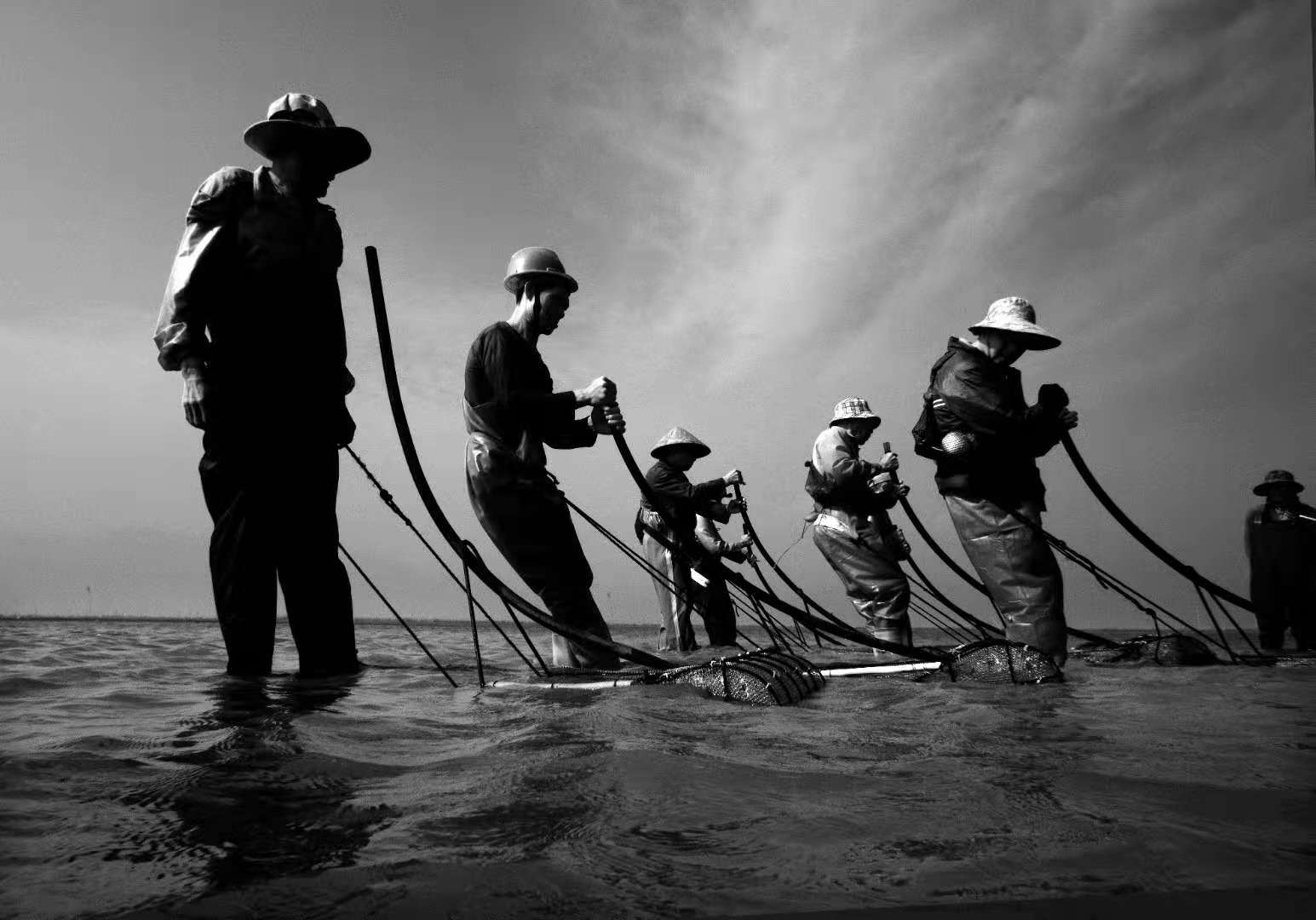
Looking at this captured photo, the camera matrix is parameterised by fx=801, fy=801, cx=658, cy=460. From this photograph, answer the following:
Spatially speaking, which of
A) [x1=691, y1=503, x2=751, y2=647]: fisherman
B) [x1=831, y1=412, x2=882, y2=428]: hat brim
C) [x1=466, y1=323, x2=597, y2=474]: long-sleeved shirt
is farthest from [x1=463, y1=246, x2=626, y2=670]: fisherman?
[x1=691, y1=503, x2=751, y2=647]: fisherman

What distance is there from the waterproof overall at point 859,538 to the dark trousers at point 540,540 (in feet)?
11.3

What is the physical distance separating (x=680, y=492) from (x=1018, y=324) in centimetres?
474

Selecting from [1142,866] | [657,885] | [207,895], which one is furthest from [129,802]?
[1142,866]

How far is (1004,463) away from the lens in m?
5.25

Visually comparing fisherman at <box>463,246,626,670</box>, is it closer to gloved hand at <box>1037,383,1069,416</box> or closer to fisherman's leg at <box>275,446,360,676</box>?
fisherman's leg at <box>275,446,360,676</box>

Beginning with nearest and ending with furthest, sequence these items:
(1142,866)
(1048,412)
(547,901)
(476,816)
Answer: (547,901), (1142,866), (476,816), (1048,412)

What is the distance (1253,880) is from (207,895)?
1522 millimetres

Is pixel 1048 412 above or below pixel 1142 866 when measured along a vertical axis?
above

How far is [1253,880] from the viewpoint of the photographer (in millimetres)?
1195

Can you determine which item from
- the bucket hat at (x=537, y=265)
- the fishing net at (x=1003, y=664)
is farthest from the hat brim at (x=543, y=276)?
the fishing net at (x=1003, y=664)

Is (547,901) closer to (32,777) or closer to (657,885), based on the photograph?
(657,885)

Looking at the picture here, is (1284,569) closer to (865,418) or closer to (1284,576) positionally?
(1284,576)

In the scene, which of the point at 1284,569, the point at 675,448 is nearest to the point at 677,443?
the point at 675,448

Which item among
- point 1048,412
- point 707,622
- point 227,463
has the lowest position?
point 707,622
